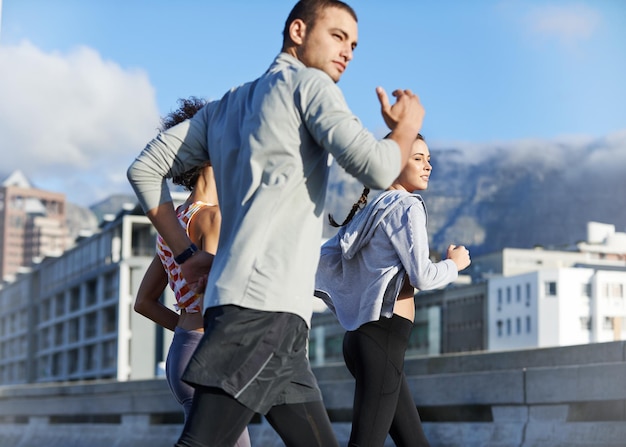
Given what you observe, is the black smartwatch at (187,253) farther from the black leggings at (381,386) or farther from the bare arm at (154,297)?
the black leggings at (381,386)

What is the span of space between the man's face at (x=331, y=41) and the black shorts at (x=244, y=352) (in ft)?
2.13

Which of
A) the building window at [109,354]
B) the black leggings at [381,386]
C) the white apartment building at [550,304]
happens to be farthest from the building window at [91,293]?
the black leggings at [381,386]

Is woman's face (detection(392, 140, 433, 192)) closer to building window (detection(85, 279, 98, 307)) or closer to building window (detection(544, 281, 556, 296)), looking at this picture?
building window (detection(85, 279, 98, 307))

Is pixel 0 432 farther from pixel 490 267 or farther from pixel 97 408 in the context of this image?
pixel 490 267

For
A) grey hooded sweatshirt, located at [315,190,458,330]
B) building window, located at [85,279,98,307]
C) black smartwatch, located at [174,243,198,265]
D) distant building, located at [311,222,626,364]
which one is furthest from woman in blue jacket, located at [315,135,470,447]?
distant building, located at [311,222,626,364]

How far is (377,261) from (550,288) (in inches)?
6107

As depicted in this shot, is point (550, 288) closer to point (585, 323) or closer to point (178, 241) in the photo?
point (585, 323)

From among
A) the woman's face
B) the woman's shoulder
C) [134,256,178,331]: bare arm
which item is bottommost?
[134,256,178,331]: bare arm

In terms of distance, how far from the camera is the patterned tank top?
3.84m

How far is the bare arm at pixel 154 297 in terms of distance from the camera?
13.5ft

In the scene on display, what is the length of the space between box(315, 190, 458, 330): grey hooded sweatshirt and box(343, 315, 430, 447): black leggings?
62 millimetres

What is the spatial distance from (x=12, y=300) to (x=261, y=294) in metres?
172

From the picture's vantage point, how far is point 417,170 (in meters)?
4.86

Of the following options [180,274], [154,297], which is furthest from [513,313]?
[180,274]
